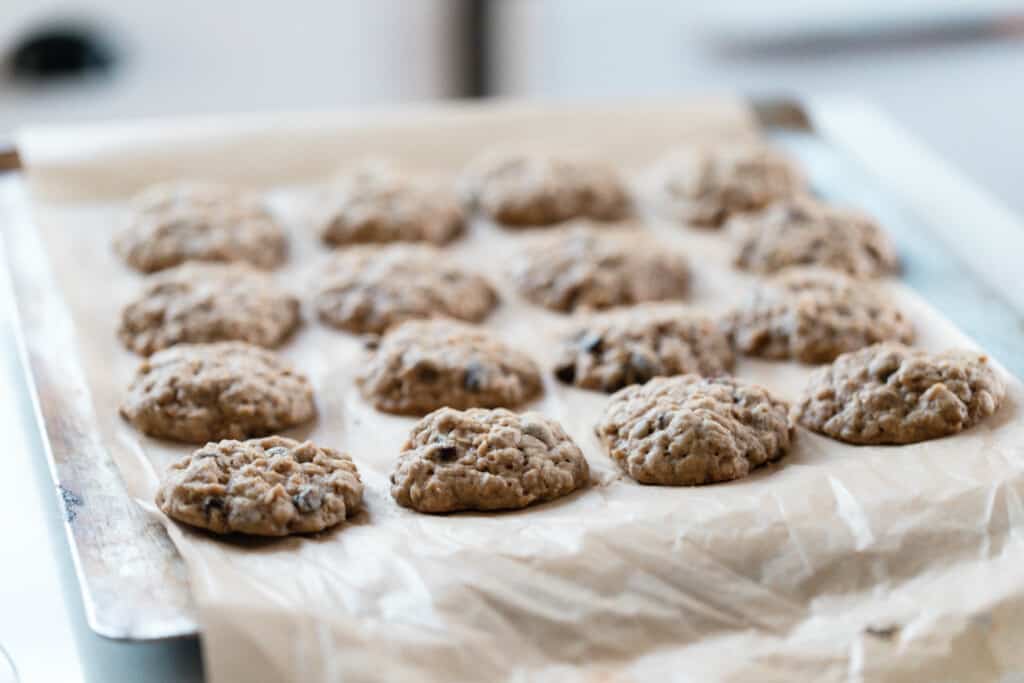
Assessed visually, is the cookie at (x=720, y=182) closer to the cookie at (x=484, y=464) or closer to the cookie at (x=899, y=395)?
the cookie at (x=899, y=395)

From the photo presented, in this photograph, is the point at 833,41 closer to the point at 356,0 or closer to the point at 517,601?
the point at 356,0

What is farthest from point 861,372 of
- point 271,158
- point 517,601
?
point 271,158

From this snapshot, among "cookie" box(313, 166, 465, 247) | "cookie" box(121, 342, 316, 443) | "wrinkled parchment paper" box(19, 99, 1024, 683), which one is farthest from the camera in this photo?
A: "cookie" box(313, 166, 465, 247)

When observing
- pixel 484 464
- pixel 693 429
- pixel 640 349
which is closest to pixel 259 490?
pixel 484 464

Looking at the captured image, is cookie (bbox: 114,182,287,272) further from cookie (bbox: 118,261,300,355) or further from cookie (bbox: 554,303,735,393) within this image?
cookie (bbox: 554,303,735,393)

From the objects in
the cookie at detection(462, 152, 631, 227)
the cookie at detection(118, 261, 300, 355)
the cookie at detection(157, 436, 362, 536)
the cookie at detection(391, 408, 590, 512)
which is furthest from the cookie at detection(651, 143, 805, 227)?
the cookie at detection(157, 436, 362, 536)

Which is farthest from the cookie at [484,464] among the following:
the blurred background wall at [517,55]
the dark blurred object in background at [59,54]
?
the dark blurred object in background at [59,54]

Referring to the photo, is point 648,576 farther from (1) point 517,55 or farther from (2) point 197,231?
(1) point 517,55
